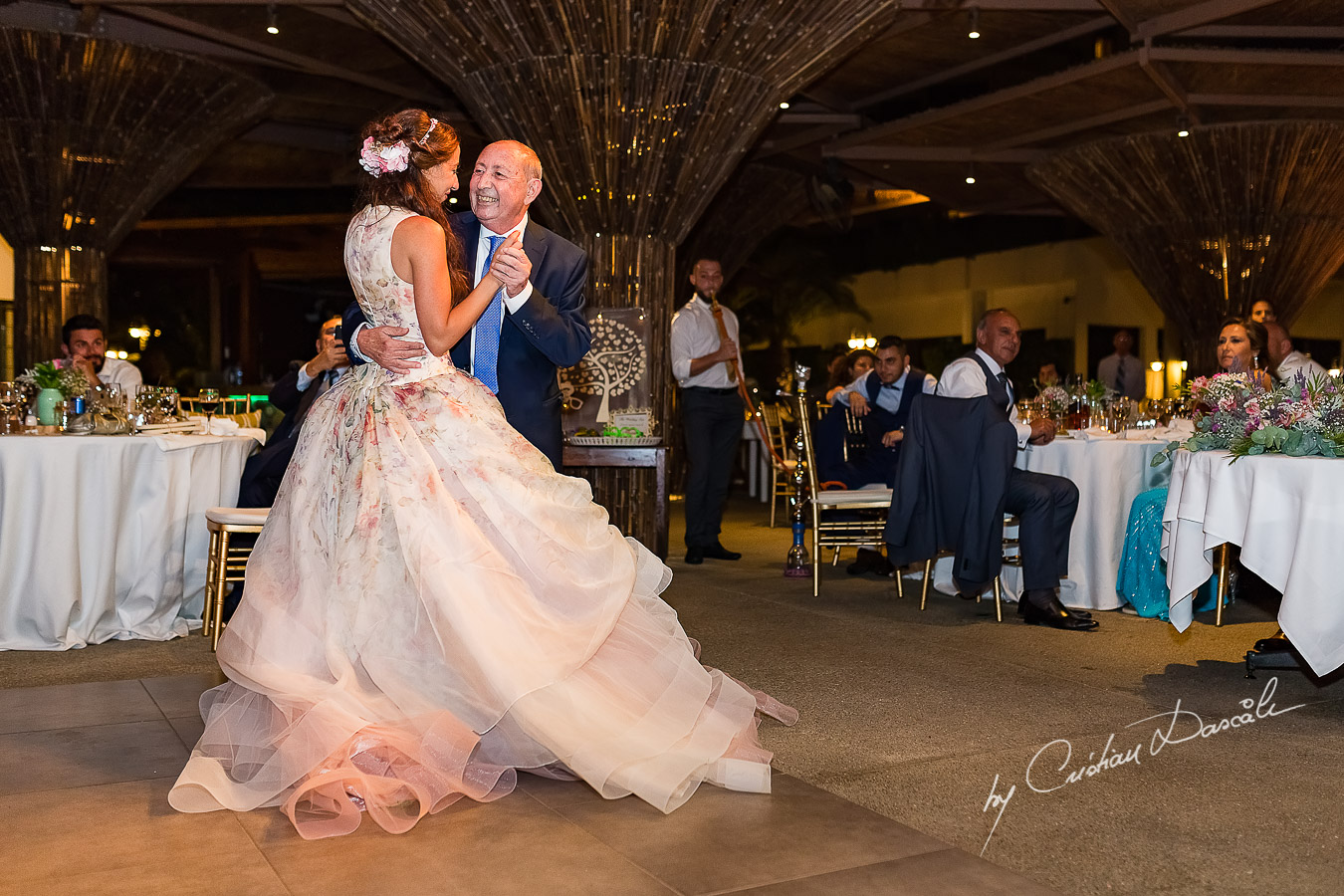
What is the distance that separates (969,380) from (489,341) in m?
2.82

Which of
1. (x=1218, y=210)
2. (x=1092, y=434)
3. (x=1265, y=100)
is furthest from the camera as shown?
(x=1218, y=210)

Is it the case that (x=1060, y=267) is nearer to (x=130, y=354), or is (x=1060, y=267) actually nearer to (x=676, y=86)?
(x=676, y=86)

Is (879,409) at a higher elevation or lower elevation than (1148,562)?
higher

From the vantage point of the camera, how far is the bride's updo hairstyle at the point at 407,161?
2980 mm

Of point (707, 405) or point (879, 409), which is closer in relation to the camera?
point (879, 409)

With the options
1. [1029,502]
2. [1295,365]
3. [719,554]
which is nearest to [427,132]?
[1029,502]

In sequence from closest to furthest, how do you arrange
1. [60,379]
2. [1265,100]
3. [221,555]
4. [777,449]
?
[221,555], [60,379], [1265,100], [777,449]

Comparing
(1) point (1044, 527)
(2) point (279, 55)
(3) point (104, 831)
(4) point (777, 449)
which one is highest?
(2) point (279, 55)

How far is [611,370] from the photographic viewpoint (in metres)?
7.13

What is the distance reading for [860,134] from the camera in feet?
39.4

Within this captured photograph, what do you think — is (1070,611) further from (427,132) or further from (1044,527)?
(427,132)

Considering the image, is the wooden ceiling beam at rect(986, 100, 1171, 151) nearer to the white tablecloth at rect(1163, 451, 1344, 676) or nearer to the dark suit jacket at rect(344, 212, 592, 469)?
the white tablecloth at rect(1163, 451, 1344, 676)

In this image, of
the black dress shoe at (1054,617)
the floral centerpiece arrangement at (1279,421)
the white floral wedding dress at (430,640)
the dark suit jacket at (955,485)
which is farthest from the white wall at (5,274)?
the floral centerpiece arrangement at (1279,421)

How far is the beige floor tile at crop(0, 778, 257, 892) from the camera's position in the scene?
7.92 feet
